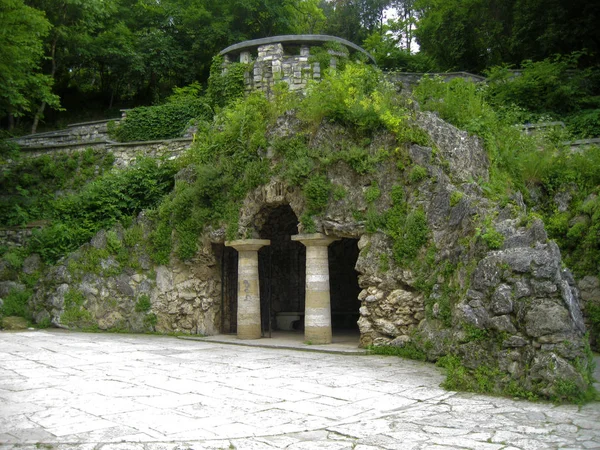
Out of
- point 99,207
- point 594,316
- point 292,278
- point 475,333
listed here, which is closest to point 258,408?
point 475,333

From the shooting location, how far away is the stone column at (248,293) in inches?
509

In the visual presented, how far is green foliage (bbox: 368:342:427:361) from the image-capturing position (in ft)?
33.1

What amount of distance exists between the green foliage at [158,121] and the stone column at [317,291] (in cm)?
1005

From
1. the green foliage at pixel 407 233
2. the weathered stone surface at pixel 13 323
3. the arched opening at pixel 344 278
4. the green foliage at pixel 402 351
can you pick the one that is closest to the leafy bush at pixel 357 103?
the green foliage at pixel 407 233

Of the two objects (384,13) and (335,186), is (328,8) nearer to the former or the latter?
(384,13)

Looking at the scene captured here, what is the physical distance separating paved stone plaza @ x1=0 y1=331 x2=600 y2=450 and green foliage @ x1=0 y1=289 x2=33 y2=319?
18.4ft

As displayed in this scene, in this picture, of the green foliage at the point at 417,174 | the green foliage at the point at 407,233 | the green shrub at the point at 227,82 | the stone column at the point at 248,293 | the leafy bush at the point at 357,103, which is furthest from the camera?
the green shrub at the point at 227,82

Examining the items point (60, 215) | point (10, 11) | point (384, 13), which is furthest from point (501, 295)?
point (384, 13)

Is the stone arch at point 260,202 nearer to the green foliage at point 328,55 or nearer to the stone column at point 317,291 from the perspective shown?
the stone column at point 317,291

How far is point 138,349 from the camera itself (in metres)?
11.4

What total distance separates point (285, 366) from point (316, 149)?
472 centimetres

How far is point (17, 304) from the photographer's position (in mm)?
15312

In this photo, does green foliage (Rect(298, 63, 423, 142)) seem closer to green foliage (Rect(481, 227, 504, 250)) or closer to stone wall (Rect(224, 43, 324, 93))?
green foliage (Rect(481, 227, 504, 250))

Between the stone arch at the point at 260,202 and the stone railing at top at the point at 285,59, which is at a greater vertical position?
the stone railing at top at the point at 285,59
